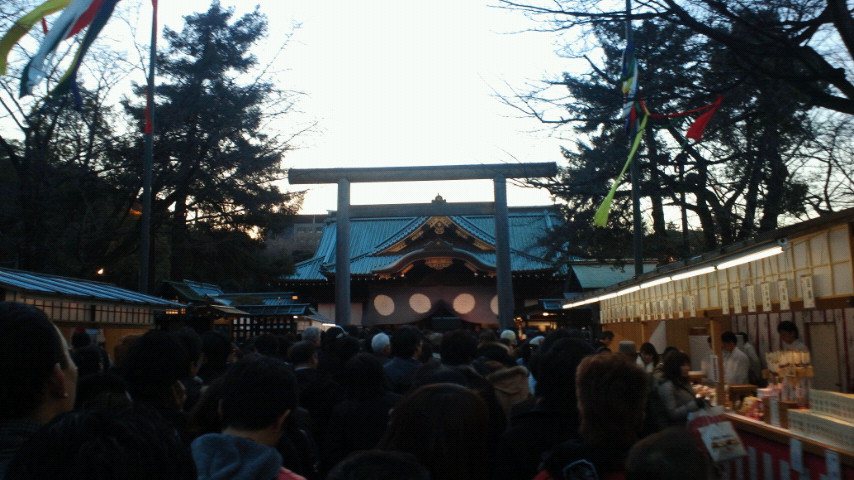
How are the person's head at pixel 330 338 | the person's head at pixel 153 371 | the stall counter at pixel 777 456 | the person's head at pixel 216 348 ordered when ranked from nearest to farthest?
the person's head at pixel 153 371 < the stall counter at pixel 777 456 < the person's head at pixel 216 348 < the person's head at pixel 330 338

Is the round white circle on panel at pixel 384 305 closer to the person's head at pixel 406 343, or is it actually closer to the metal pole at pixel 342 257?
the metal pole at pixel 342 257

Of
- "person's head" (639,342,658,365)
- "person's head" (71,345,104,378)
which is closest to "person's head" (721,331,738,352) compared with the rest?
"person's head" (639,342,658,365)

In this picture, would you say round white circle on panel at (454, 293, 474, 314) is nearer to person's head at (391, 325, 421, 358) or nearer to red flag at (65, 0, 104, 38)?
red flag at (65, 0, 104, 38)

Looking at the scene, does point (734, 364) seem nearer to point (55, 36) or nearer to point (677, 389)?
point (677, 389)

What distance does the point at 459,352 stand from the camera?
623 centimetres

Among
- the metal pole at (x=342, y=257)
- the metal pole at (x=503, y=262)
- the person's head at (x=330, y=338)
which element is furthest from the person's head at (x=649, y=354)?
the metal pole at (x=342, y=257)

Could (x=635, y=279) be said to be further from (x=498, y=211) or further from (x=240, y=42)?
(x=240, y=42)

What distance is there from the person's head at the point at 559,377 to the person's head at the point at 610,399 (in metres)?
0.32

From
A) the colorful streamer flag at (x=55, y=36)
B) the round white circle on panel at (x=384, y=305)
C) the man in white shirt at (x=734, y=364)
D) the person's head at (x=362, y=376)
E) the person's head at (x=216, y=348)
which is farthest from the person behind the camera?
the round white circle on panel at (x=384, y=305)

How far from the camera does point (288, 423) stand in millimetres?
3588

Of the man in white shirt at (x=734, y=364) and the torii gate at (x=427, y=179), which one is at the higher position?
the torii gate at (x=427, y=179)

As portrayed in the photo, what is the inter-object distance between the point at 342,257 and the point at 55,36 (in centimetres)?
1413

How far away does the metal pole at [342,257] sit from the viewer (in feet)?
69.9

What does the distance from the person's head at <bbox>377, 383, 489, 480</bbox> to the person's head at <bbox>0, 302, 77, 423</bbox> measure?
3.59 ft
